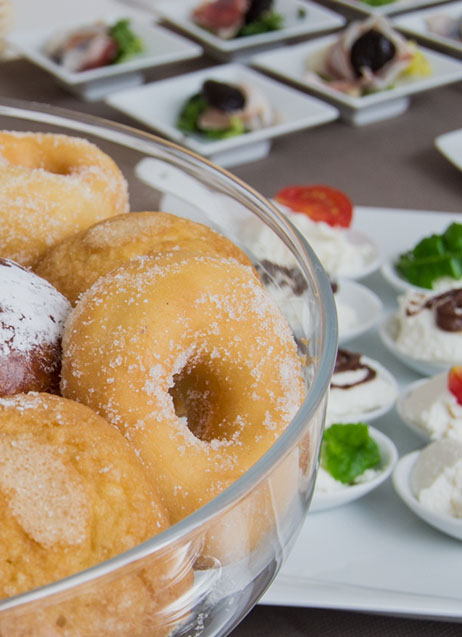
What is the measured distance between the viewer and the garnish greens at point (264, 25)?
2.05 metres

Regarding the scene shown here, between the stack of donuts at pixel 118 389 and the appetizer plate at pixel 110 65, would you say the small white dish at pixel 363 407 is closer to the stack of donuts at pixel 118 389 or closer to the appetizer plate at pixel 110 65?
the stack of donuts at pixel 118 389

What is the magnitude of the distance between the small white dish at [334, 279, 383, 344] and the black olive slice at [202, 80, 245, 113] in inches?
20.5

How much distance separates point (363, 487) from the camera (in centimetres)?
85

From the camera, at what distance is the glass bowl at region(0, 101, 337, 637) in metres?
0.32

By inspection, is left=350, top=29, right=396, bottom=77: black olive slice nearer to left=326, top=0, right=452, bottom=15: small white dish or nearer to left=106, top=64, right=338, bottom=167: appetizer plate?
left=106, top=64, right=338, bottom=167: appetizer plate

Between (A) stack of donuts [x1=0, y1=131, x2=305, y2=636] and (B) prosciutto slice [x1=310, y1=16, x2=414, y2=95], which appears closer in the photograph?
(A) stack of donuts [x1=0, y1=131, x2=305, y2=636]

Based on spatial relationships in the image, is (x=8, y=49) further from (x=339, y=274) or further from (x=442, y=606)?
(x=442, y=606)

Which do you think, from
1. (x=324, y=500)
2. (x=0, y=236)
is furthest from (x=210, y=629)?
(x=324, y=500)

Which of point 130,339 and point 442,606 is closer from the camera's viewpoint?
point 130,339

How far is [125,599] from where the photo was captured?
35 centimetres

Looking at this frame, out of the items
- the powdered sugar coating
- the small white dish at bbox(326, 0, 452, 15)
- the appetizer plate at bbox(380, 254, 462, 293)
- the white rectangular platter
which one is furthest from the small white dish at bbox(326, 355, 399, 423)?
the small white dish at bbox(326, 0, 452, 15)

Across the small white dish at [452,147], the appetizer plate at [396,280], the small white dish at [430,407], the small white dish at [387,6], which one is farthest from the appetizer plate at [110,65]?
the small white dish at [430,407]

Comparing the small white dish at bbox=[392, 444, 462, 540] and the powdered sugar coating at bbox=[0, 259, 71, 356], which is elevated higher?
the powdered sugar coating at bbox=[0, 259, 71, 356]

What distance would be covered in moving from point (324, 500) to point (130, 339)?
44cm
